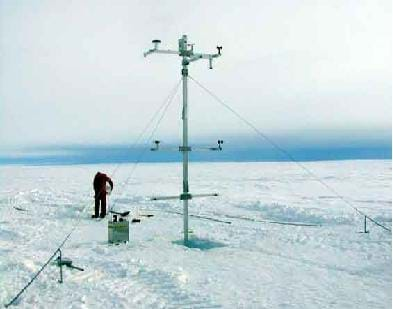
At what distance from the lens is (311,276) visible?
25.5ft

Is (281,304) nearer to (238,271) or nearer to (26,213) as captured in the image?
(238,271)

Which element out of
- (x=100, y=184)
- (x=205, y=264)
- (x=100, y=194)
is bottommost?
(x=205, y=264)

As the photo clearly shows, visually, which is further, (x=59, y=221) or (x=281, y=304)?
(x=59, y=221)

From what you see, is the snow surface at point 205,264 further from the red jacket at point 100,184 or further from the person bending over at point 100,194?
the red jacket at point 100,184

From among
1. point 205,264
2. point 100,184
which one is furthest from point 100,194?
point 205,264

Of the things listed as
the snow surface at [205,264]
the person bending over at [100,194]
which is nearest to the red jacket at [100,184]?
the person bending over at [100,194]

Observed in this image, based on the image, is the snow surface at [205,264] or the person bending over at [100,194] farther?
the person bending over at [100,194]

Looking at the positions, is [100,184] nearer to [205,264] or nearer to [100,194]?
[100,194]

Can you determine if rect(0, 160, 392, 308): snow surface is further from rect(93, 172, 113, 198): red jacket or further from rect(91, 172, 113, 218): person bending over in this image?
rect(93, 172, 113, 198): red jacket

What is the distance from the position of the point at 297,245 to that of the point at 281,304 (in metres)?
4.08

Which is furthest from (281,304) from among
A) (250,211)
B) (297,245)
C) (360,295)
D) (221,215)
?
(250,211)

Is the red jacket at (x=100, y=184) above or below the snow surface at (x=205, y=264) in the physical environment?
above

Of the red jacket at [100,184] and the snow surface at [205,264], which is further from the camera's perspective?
the red jacket at [100,184]

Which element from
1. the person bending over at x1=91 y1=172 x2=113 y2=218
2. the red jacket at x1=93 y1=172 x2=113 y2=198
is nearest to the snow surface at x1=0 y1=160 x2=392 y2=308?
the person bending over at x1=91 y1=172 x2=113 y2=218
